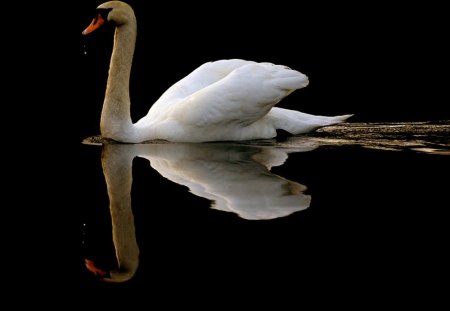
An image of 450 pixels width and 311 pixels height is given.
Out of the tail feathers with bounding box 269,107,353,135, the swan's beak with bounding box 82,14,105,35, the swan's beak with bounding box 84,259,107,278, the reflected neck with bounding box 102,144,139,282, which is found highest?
the swan's beak with bounding box 82,14,105,35

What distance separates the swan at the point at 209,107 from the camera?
852 cm

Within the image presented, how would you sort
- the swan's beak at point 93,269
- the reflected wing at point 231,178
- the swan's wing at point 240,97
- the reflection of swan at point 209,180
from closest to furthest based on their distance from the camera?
the swan's beak at point 93,269 → the reflection of swan at point 209,180 → the reflected wing at point 231,178 → the swan's wing at point 240,97

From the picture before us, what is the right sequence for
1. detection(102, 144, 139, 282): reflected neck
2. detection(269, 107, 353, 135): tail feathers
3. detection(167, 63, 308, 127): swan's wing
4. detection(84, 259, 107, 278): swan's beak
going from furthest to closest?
detection(269, 107, 353, 135): tail feathers, detection(167, 63, 308, 127): swan's wing, detection(102, 144, 139, 282): reflected neck, detection(84, 259, 107, 278): swan's beak

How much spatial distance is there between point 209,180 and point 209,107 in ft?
5.49

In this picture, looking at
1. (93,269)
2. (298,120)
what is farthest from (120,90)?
(93,269)

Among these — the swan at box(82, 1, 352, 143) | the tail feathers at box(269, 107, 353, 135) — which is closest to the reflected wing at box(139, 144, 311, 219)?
the swan at box(82, 1, 352, 143)

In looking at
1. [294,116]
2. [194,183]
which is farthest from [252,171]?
[294,116]

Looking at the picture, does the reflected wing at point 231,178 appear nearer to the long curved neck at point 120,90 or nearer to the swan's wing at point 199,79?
the long curved neck at point 120,90

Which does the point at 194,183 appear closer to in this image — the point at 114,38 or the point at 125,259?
the point at 125,259

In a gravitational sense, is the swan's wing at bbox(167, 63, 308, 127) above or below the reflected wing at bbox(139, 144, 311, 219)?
above

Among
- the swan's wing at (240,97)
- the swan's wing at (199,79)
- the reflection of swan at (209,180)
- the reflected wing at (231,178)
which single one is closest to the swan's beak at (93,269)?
the reflection of swan at (209,180)

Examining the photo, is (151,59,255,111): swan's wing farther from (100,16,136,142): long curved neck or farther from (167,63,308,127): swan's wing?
(167,63,308,127): swan's wing

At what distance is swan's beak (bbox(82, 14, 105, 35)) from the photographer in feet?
28.2

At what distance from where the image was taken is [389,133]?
923 cm
